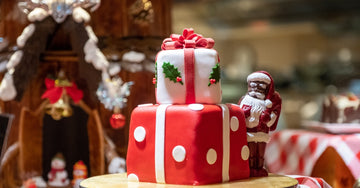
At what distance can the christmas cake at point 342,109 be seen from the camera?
3293 mm

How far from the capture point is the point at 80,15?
8.82 ft

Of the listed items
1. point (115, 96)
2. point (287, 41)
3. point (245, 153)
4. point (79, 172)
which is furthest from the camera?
Answer: point (287, 41)

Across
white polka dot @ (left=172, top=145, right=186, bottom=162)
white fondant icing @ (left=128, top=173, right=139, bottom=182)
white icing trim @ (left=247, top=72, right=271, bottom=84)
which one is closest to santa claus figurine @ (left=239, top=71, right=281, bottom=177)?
white icing trim @ (left=247, top=72, right=271, bottom=84)

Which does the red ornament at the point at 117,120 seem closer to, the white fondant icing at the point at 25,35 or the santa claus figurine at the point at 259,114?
the white fondant icing at the point at 25,35

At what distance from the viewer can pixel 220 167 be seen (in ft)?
6.91

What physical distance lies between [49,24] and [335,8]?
607 cm

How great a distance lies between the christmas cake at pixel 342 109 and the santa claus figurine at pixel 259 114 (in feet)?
3.79

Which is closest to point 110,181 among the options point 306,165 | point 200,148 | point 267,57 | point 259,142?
point 200,148

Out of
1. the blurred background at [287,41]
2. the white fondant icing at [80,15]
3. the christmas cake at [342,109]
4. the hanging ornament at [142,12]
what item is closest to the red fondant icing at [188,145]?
the white fondant icing at [80,15]

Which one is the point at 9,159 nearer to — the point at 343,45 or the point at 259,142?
the point at 259,142

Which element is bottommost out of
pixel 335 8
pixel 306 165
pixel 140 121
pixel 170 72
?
pixel 306 165

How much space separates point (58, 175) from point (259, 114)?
1.34 m

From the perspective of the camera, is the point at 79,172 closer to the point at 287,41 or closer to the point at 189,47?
the point at 189,47

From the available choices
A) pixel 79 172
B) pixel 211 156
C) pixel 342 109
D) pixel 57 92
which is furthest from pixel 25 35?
pixel 342 109
